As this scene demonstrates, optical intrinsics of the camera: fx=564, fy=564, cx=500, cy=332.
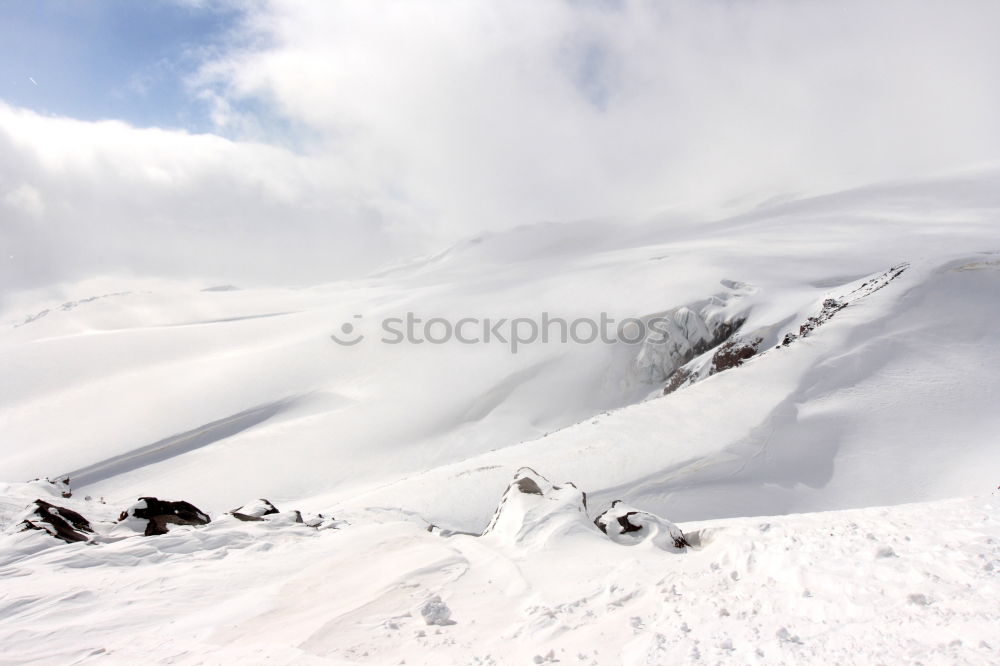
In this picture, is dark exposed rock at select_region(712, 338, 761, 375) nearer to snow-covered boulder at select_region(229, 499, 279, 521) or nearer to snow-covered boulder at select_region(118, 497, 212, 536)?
snow-covered boulder at select_region(229, 499, 279, 521)

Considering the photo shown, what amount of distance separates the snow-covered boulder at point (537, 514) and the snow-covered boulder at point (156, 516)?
4971 millimetres

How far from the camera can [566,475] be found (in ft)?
42.4

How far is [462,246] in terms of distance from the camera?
115000 millimetres

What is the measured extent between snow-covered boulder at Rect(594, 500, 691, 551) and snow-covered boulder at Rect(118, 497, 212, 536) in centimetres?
654

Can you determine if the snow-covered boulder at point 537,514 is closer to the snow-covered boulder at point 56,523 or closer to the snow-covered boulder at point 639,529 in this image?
the snow-covered boulder at point 639,529

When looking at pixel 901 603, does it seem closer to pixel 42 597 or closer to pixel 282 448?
pixel 42 597

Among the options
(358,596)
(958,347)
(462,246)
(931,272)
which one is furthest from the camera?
(462,246)

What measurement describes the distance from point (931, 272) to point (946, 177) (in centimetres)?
4079

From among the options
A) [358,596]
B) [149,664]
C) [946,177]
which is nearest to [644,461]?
[358,596]

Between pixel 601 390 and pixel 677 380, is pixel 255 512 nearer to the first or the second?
pixel 677 380

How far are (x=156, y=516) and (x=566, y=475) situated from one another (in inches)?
316

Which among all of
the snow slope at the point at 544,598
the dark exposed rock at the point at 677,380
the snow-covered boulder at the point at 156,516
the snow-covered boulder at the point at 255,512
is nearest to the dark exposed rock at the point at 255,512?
the snow-covered boulder at the point at 255,512

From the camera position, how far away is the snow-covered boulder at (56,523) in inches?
288

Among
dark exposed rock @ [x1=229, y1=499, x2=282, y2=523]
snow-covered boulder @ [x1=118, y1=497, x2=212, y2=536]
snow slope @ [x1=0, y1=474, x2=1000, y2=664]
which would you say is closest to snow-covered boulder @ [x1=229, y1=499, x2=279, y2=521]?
dark exposed rock @ [x1=229, y1=499, x2=282, y2=523]
